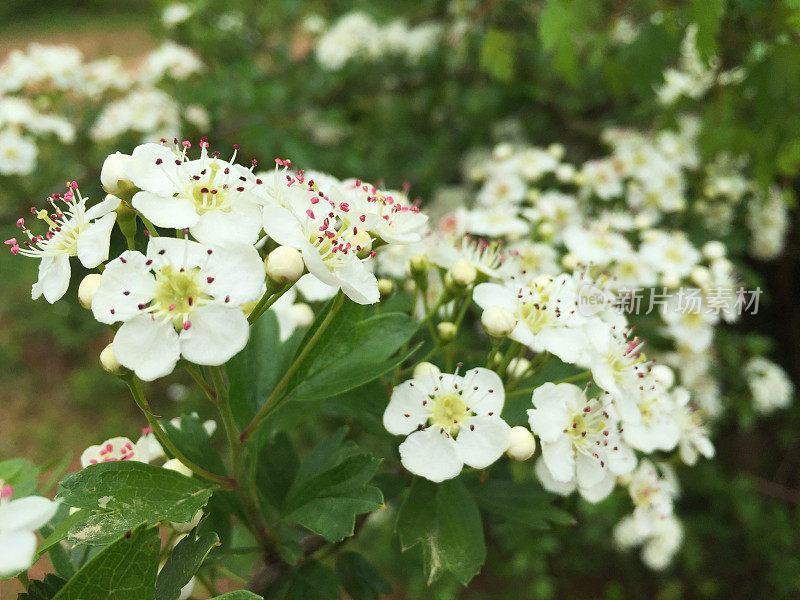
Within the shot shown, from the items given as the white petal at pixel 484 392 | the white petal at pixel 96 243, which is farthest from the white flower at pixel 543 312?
the white petal at pixel 96 243

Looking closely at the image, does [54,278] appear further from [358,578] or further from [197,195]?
[358,578]

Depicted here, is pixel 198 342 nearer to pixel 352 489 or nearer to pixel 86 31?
pixel 352 489

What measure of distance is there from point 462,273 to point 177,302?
1.92ft

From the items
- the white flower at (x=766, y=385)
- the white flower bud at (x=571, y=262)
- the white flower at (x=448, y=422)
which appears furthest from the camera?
the white flower at (x=766, y=385)

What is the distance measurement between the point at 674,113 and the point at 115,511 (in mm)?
2210

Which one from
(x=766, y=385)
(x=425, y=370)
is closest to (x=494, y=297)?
(x=425, y=370)

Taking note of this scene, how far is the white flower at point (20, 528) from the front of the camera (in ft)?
2.20

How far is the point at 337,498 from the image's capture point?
994 mm

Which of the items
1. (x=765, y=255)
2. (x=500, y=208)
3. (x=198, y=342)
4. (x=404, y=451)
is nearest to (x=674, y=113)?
(x=765, y=255)

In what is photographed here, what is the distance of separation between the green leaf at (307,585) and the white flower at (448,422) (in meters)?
0.29

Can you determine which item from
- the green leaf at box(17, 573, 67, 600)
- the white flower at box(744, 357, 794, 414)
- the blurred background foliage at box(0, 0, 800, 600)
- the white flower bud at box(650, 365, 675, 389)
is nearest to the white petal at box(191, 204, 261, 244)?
the green leaf at box(17, 573, 67, 600)

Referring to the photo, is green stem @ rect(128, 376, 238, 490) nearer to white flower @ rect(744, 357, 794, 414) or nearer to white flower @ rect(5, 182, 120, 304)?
white flower @ rect(5, 182, 120, 304)

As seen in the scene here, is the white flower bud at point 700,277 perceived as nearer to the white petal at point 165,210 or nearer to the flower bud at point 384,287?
the flower bud at point 384,287

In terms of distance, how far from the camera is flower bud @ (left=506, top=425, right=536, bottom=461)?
39.7 inches
